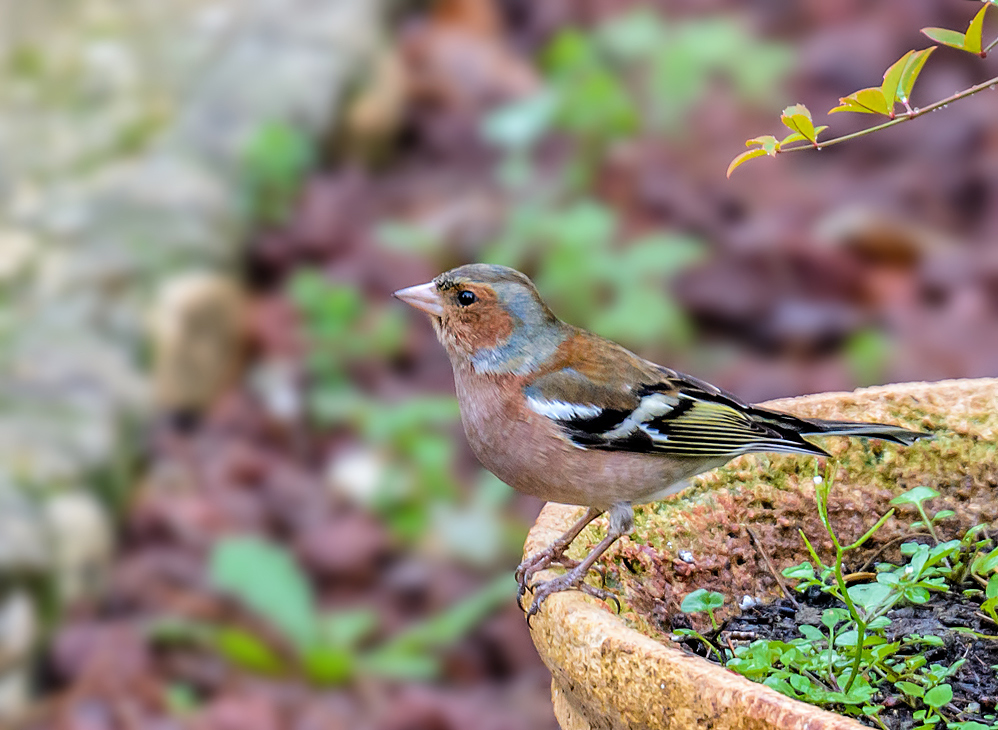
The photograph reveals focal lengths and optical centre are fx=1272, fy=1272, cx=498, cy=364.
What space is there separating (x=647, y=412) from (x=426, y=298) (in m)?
0.40

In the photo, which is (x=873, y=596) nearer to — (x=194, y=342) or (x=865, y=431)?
(x=865, y=431)

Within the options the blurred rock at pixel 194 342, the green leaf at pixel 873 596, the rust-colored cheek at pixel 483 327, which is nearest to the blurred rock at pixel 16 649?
the blurred rock at pixel 194 342

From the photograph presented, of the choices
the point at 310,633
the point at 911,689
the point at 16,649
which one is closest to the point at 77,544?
the point at 16,649

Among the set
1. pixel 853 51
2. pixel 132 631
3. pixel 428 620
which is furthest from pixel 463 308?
pixel 853 51

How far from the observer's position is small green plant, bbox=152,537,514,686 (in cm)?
307

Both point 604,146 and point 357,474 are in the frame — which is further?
point 604,146

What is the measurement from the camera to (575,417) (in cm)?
187

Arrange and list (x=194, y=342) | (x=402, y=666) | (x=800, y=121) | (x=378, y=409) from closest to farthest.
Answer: (x=800, y=121) < (x=402, y=666) < (x=378, y=409) < (x=194, y=342)

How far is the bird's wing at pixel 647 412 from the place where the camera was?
1793 mm

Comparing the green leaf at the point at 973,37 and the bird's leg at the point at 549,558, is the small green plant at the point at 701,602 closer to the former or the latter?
the bird's leg at the point at 549,558

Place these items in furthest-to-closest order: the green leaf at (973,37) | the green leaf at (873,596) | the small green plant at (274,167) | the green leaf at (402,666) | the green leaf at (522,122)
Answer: the green leaf at (522,122), the small green plant at (274,167), the green leaf at (402,666), the green leaf at (873,596), the green leaf at (973,37)

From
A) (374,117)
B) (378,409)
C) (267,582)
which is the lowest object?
(267,582)

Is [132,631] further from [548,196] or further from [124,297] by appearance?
[548,196]

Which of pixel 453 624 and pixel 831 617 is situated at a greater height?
pixel 831 617
